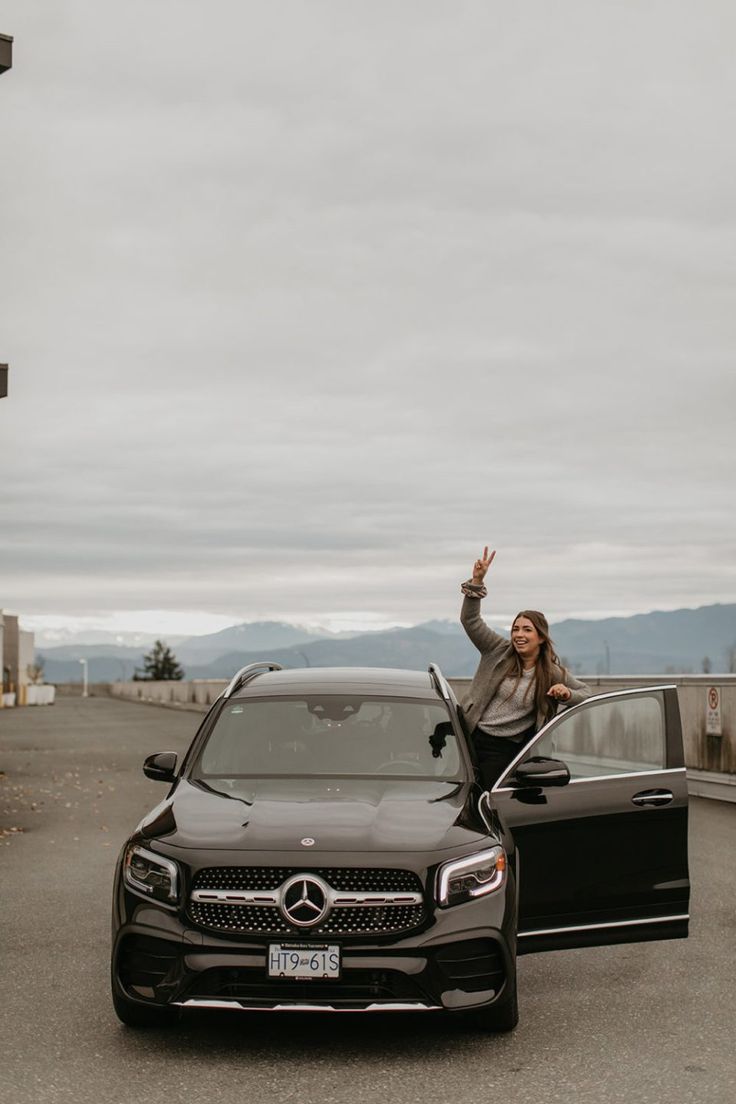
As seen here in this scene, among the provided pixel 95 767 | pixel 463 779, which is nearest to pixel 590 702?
pixel 463 779

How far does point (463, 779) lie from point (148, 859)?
1675mm

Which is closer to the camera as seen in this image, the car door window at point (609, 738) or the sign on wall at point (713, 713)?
the car door window at point (609, 738)

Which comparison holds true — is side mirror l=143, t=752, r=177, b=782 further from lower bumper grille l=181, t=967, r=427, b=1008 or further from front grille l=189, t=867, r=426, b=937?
lower bumper grille l=181, t=967, r=427, b=1008

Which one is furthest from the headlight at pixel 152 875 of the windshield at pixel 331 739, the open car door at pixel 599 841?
the open car door at pixel 599 841

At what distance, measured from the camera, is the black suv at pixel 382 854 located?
5.54 meters

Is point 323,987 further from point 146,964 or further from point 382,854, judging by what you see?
point 146,964

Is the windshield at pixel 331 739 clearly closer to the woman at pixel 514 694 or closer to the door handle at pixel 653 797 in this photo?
the woman at pixel 514 694

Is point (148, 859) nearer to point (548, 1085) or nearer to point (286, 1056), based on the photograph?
point (286, 1056)

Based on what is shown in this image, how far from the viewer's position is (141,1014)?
586cm

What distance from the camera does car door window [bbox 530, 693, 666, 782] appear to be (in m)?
6.86

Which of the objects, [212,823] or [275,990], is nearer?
[275,990]

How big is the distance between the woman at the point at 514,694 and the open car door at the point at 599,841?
0.78 metres

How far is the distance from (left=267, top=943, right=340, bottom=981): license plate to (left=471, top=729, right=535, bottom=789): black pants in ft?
7.88

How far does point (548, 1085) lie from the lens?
521cm
